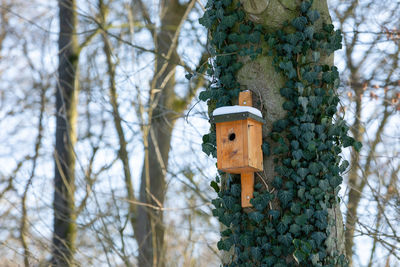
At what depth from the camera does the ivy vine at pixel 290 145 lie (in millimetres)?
3150

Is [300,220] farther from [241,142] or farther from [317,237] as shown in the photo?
[241,142]

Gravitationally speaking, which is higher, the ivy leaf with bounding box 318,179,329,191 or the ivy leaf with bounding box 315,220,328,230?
the ivy leaf with bounding box 318,179,329,191

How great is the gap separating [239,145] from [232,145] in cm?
6

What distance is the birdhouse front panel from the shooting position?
3.17m

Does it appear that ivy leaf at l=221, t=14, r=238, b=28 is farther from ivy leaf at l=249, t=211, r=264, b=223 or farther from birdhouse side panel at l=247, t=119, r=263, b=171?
ivy leaf at l=249, t=211, r=264, b=223

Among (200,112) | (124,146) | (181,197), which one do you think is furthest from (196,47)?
(181,197)

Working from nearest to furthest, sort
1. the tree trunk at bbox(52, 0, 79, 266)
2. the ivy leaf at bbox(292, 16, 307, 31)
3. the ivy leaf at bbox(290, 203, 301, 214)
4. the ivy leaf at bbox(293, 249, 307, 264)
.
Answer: the ivy leaf at bbox(293, 249, 307, 264) → the ivy leaf at bbox(290, 203, 301, 214) → the ivy leaf at bbox(292, 16, 307, 31) → the tree trunk at bbox(52, 0, 79, 266)

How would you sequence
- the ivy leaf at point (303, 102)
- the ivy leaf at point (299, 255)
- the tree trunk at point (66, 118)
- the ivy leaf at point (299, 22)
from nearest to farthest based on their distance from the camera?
the ivy leaf at point (299, 255), the ivy leaf at point (303, 102), the ivy leaf at point (299, 22), the tree trunk at point (66, 118)

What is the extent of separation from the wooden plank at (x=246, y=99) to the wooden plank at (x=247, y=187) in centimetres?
42

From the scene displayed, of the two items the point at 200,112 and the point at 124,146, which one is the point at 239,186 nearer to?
the point at 200,112

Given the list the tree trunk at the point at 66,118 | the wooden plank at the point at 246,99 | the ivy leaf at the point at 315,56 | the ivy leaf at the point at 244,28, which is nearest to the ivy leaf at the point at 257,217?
the wooden plank at the point at 246,99

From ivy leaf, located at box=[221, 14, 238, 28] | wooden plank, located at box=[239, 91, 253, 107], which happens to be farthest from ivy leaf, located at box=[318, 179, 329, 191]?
ivy leaf, located at box=[221, 14, 238, 28]

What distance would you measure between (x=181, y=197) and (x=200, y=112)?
9.00 ft

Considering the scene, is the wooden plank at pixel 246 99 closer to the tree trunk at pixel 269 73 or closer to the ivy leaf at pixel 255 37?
the tree trunk at pixel 269 73
